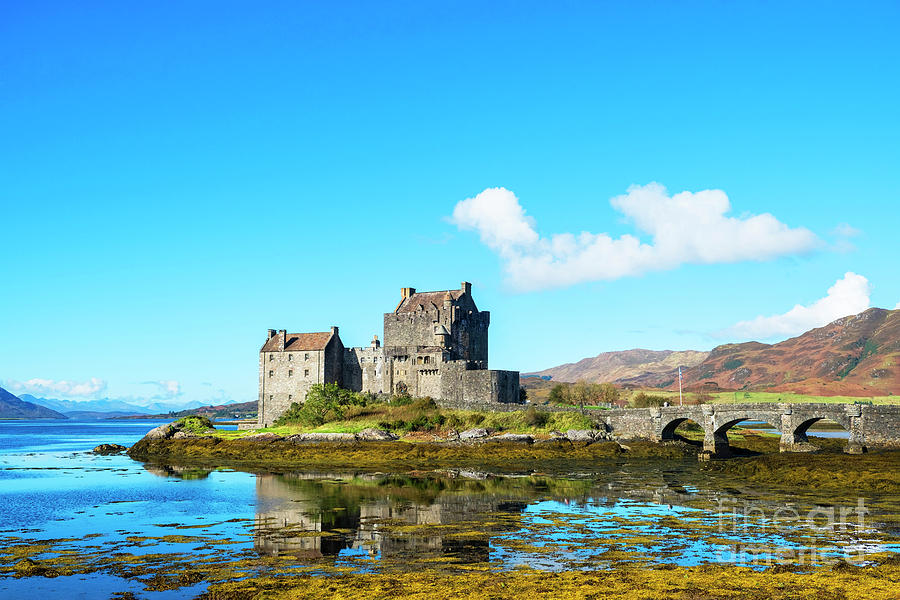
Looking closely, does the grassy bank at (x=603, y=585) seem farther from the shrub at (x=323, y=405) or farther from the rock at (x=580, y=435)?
the shrub at (x=323, y=405)

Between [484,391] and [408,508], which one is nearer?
[408,508]

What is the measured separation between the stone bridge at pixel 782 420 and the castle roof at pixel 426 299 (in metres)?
28.1

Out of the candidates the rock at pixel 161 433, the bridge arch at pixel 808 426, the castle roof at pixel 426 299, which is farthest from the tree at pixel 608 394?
the rock at pixel 161 433

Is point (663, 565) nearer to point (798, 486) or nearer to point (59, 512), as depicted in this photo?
point (798, 486)

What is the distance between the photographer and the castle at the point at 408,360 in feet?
281

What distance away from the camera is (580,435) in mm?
70188

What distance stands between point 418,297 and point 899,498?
64.7 m

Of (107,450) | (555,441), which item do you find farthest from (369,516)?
(107,450)

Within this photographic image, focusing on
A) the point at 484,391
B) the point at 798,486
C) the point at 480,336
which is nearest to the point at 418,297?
the point at 480,336

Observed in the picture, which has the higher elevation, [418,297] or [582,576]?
[418,297]

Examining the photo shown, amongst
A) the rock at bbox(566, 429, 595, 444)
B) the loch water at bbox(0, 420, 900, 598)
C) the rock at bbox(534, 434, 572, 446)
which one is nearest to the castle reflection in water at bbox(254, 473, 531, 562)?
the loch water at bbox(0, 420, 900, 598)

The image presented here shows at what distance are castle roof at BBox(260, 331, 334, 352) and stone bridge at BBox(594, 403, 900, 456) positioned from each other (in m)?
39.5

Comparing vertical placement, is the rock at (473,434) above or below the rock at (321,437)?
above

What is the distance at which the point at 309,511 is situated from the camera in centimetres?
3491
